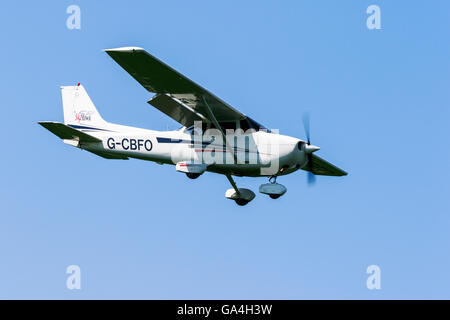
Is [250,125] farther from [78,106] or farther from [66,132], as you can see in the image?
[78,106]

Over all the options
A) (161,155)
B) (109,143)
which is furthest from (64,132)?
(161,155)

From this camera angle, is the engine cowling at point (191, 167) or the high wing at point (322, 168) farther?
the high wing at point (322, 168)

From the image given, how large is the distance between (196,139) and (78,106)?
14.6 feet

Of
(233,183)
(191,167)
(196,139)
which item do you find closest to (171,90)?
(196,139)

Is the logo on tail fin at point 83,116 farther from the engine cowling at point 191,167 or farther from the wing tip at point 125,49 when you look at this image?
Answer: the wing tip at point 125,49

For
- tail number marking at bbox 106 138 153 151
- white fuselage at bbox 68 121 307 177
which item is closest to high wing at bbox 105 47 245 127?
white fuselage at bbox 68 121 307 177

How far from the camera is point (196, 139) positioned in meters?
19.1

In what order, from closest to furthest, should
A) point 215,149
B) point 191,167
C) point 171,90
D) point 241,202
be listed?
point 171,90 → point 191,167 → point 215,149 → point 241,202

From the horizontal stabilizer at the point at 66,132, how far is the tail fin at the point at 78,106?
81cm

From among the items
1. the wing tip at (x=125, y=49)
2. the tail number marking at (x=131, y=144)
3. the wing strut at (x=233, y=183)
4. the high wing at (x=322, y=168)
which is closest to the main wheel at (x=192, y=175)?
the wing strut at (x=233, y=183)

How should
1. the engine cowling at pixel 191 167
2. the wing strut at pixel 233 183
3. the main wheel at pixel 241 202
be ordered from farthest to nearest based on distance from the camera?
the main wheel at pixel 241 202, the wing strut at pixel 233 183, the engine cowling at pixel 191 167

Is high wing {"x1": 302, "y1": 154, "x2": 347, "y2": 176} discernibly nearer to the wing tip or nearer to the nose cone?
the nose cone

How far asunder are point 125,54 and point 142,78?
1274mm

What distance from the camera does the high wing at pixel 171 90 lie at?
16.8 meters
